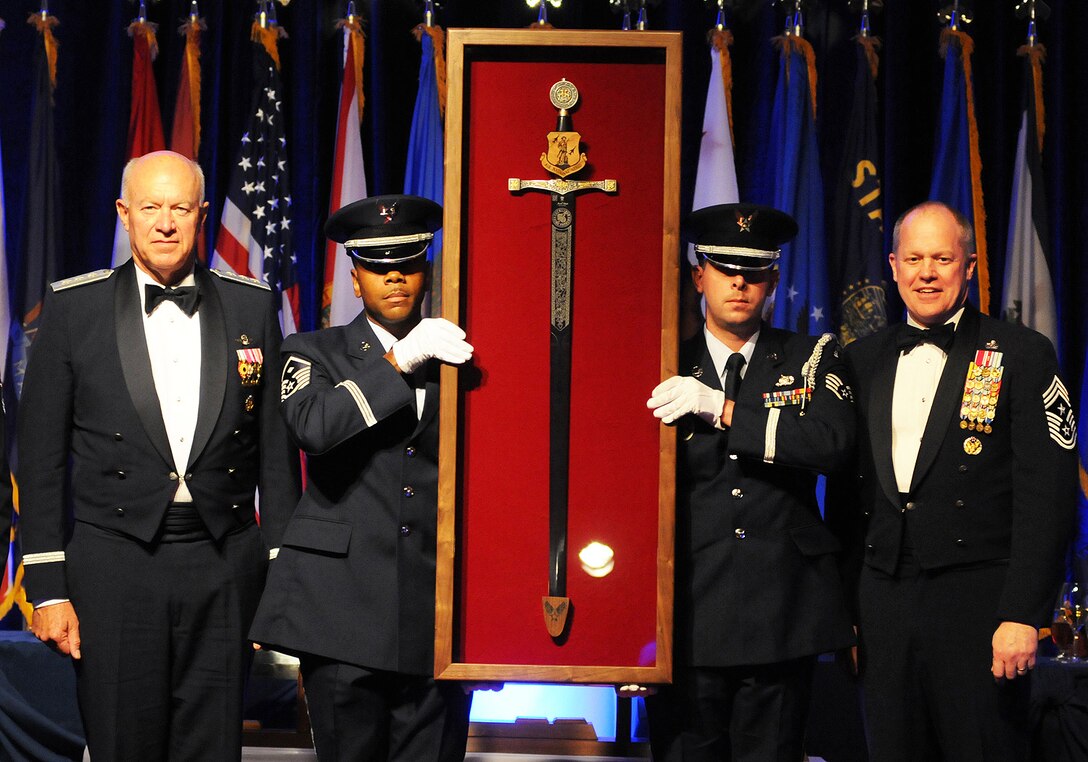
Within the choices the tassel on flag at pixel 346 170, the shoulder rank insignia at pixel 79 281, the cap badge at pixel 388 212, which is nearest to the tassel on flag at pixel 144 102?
the tassel on flag at pixel 346 170

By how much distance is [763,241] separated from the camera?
2797 millimetres

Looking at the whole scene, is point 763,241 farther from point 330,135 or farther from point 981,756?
point 330,135

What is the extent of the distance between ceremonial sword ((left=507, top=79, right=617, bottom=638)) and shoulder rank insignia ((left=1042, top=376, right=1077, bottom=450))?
119 cm

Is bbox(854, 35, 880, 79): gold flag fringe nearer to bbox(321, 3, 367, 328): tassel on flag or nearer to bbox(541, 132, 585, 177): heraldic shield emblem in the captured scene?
bbox(321, 3, 367, 328): tassel on flag

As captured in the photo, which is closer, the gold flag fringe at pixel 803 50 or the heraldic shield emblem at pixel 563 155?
the heraldic shield emblem at pixel 563 155

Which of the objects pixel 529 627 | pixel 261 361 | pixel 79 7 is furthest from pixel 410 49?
pixel 529 627

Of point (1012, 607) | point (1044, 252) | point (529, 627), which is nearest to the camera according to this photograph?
point (529, 627)

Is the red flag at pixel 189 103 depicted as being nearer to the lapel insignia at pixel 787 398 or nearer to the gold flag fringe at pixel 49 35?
the gold flag fringe at pixel 49 35

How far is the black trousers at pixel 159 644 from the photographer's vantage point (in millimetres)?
2652

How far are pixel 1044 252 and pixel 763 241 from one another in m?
2.54

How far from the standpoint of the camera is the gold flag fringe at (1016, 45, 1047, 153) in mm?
4801

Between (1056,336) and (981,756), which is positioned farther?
(1056,336)

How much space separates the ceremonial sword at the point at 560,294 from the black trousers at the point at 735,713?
374mm

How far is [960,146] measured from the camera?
15.9ft
